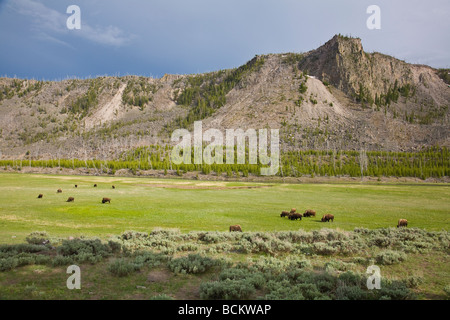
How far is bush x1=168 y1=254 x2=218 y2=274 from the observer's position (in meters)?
12.2

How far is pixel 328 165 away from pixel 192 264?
124 metres

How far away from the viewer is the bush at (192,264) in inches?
482

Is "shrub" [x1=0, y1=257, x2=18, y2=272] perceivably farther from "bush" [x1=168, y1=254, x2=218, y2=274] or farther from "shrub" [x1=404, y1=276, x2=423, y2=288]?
"shrub" [x1=404, y1=276, x2=423, y2=288]

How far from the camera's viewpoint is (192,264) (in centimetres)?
1255

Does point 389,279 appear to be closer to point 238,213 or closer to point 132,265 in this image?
point 132,265

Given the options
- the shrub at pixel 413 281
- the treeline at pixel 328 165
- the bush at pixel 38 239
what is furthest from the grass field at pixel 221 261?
the treeline at pixel 328 165

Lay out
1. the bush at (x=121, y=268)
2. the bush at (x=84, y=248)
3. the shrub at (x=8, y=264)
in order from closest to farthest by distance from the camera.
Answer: the shrub at (x=8, y=264)
the bush at (x=121, y=268)
the bush at (x=84, y=248)

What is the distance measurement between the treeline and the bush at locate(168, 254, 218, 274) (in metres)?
99.6

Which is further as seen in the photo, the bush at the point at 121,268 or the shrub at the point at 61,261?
the shrub at the point at 61,261

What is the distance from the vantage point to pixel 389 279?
11273mm

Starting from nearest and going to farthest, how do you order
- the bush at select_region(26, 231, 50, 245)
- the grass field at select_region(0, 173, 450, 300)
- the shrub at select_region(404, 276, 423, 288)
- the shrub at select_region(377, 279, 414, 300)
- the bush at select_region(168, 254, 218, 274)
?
1. the shrub at select_region(377, 279, 414, 300)
2. the grass field at select_region(0, 173, 450, 300)
3. the shrub at select_region(404, 276, 423, 288)
4. the bush at select_region(168, 254, 218, 274)
5. the bush at select_region(26, 231, 50, 245)

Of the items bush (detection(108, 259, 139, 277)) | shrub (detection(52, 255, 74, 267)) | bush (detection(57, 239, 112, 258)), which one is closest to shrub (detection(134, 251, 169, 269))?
bush (detection(108, 259, 139, 277))

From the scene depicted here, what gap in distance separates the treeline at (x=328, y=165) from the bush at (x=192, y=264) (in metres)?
99.6

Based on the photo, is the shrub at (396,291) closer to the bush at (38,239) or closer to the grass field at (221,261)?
the grass field at (221,261)
